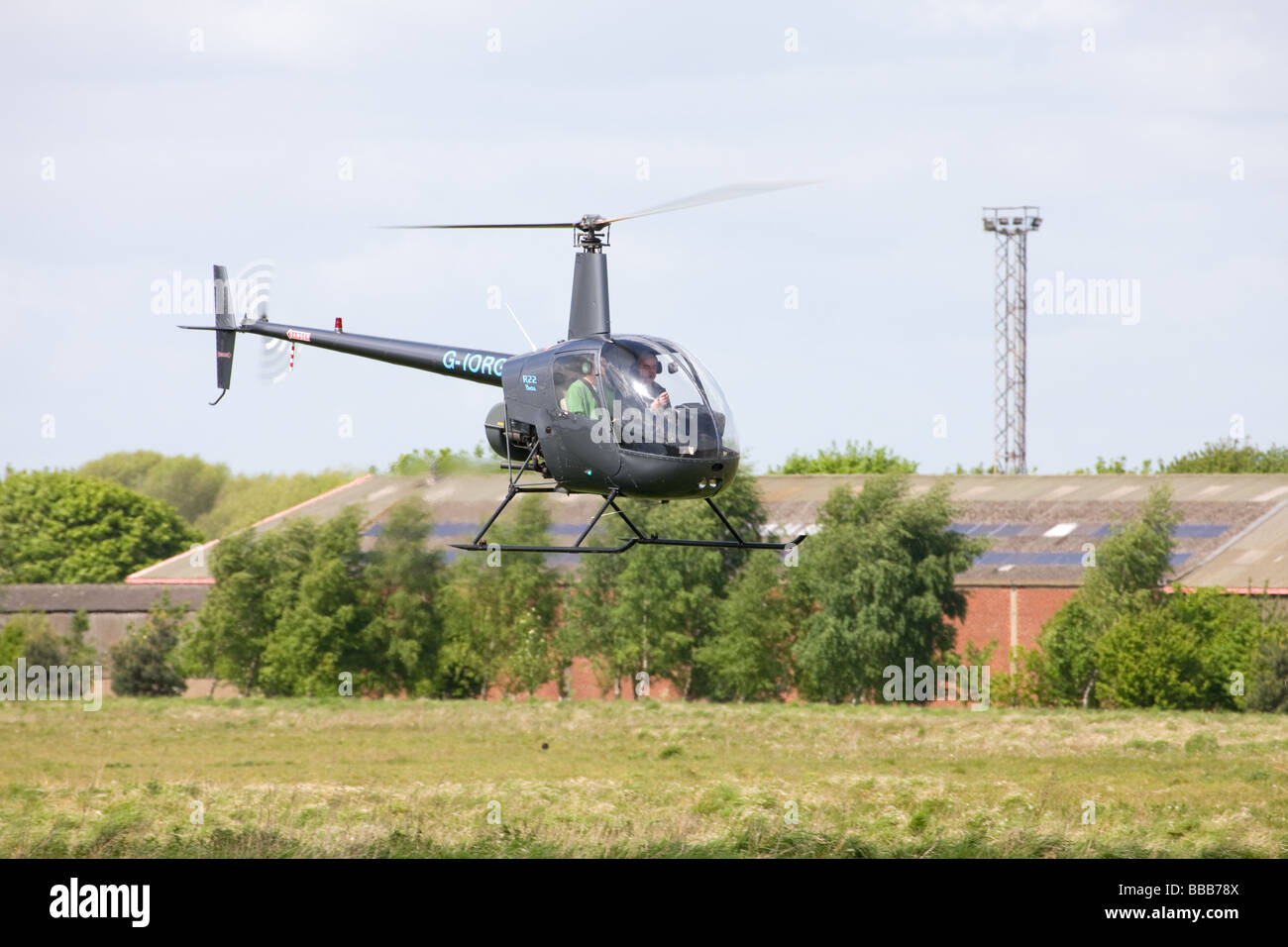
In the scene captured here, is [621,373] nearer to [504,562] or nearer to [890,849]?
[890,849]

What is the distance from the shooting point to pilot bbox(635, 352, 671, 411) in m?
18.0

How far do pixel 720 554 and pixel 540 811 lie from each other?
3748 centimetres

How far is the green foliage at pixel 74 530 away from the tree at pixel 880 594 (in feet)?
176

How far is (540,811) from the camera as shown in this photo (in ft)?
91.5

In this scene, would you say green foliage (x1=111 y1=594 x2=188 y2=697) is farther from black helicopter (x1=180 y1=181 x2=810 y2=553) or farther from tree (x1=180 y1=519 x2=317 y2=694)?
black helicopter (x1=180 y1=181 x2=810 y2=553)

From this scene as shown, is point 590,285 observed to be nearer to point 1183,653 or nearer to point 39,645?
point 1183,653

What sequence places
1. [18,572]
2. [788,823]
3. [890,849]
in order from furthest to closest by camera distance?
1. [18,572]
2. [788,823]
3. [890,849]

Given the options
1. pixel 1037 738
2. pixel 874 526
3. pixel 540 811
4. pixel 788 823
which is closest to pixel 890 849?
pixel 788 823

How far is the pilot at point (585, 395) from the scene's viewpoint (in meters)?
18.4

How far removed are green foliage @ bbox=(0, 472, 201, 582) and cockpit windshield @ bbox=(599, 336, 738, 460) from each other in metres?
87.8

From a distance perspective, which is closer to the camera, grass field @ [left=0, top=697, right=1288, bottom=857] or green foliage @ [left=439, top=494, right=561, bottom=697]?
grass field @ [left=0, top=697, right=1288, bottom=857]

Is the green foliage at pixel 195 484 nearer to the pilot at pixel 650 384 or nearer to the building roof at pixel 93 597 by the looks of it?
the building roof at pixel 93 597

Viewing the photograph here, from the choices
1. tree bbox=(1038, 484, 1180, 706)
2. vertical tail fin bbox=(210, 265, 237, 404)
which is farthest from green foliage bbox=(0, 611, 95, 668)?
vertical tail fin bbox=(210, 265, 237, 404)

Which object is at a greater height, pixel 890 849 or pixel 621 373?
pixel 621 373
